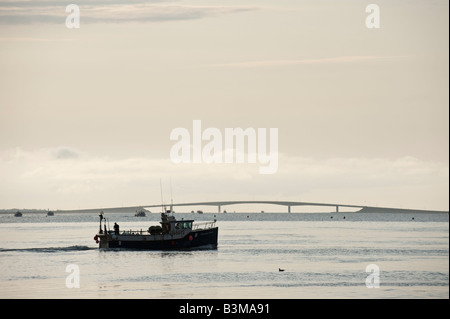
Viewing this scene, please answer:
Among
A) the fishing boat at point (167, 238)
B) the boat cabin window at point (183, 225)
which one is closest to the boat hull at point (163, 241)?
the fishing boat at point (167, 238)

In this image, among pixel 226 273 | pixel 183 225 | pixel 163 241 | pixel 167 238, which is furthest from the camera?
pixel 183 225

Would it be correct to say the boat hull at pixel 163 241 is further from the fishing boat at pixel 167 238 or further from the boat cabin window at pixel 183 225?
the boat cabin window at pixel 183 225

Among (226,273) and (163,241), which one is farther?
(163,241)

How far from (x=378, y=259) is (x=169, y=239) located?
26.6 m

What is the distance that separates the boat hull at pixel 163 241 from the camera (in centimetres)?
11438

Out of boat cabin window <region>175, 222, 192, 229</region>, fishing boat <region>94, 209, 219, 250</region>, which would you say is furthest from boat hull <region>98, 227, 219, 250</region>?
boat cabin window <region>175, 222, 192, 229</region>

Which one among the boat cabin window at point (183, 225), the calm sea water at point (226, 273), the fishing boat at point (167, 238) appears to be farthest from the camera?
the boat cabin window at point (183, 225)

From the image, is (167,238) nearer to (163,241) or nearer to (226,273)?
(163,241)

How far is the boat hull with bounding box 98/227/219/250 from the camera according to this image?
114 m

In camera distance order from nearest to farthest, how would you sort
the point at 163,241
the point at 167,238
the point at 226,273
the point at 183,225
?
the point at 226,273 → the point at 163,241 → the point at 167,238 → the point at 183,225

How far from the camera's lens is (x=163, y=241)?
376 feet

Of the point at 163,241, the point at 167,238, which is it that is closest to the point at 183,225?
the point at 167,238

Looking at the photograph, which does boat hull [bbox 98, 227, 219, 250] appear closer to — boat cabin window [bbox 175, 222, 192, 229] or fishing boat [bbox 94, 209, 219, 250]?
fishing boat [bbox 94, 209, 219, 250]
